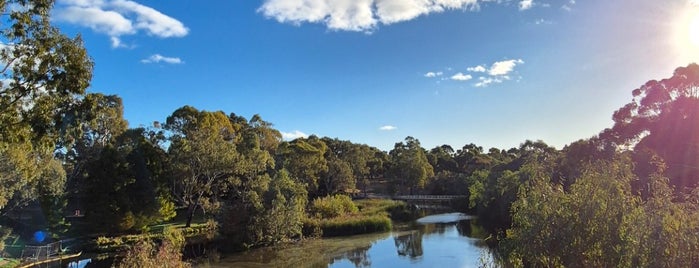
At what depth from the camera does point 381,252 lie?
98.6 ft

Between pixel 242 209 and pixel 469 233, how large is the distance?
18580 millimetres

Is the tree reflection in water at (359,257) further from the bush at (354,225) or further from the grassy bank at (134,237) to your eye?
the grassy bank at (134,237)

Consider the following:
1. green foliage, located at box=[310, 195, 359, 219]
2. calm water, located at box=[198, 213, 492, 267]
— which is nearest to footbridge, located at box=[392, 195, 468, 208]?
green foliage, located at box=[310, 195, 359, 219]

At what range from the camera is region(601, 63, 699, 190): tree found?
1294 inches

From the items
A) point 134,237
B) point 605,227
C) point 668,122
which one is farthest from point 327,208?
point 605,227

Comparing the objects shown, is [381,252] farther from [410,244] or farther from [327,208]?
[327,208]

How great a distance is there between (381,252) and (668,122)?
1005 inches

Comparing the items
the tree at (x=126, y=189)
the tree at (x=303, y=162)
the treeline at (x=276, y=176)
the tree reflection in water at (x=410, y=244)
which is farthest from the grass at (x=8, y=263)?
the tree at (x=303, y=162)

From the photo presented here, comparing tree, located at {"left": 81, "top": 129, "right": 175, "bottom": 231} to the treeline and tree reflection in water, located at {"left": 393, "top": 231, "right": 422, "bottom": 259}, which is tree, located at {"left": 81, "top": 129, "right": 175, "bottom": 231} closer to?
the treeline

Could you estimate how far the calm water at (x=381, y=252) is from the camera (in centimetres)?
2606

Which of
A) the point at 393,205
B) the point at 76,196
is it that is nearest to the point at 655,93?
the point at 393,205

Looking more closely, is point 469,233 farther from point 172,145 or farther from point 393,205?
point 172,145

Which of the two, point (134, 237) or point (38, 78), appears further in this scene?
point (134, 237)

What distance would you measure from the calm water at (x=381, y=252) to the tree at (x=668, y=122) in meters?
14.2
